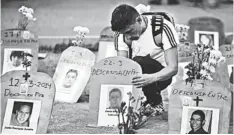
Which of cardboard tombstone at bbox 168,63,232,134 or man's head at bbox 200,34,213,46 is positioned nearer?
cardboard tombstone at bbox 168,63,232,134

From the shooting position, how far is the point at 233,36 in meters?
2.15

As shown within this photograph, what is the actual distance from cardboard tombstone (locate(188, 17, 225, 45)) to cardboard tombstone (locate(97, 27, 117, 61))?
0.42 meters

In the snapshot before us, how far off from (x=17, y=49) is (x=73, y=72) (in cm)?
32

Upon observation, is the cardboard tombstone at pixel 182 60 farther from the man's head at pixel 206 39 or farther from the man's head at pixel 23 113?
the man's head at pixel 23 113

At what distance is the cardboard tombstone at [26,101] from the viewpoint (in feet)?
6.60

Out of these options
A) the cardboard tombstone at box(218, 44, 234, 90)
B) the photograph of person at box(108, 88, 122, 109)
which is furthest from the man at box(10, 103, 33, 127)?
the cardboard tombstone at box(218, 44, 234, 90)

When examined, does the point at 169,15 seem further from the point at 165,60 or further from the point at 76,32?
the point at 76,32

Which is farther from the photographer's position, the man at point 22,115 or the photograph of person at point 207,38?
the photograph of person at point 207,38

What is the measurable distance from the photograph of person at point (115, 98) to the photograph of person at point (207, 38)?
1.64 feet

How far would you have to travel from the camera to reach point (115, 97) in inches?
80.6

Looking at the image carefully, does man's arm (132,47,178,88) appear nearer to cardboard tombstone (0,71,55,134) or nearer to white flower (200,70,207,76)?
white flower (200,70,207,76)

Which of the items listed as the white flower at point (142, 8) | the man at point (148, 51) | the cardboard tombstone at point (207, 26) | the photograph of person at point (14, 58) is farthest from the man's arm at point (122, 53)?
the photograph of person at point (14, 58)

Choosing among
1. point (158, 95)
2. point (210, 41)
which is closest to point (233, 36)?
point (210, 41)

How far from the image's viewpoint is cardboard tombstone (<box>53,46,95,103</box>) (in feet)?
6.82
